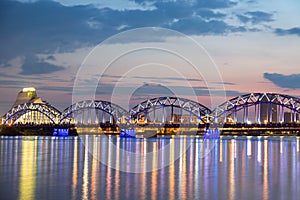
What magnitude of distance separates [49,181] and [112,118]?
128395 millimetres

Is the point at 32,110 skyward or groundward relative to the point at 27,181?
skyward

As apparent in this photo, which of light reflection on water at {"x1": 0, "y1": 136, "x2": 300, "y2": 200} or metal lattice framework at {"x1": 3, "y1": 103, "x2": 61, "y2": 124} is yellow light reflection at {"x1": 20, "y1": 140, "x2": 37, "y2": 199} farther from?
metal lattice framework at {"x1": 3, "y1": 103, "x2": 61, "y2": 124}

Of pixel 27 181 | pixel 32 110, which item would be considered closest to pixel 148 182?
pixel 27 181

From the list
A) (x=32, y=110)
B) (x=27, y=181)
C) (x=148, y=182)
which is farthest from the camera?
(x=32, y=110)

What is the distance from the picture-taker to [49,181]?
24000 millimetres

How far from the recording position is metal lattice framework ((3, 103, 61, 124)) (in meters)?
158

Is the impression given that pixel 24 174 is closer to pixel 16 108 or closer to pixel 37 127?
pixel 37 127

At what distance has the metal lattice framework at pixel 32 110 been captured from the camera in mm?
158250

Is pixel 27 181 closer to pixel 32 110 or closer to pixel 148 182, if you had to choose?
pixel 148 182

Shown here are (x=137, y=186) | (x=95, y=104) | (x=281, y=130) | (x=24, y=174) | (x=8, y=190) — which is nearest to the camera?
(x=8, y=190)

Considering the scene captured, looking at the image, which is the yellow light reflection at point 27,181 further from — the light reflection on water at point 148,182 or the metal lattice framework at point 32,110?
the metal lattice framework at point 32,110

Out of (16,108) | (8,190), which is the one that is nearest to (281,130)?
(16,108)

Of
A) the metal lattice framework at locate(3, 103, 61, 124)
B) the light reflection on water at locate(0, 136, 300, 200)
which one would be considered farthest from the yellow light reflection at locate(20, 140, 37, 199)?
the metal lattice framework at locate(3, 103, 61, 124)

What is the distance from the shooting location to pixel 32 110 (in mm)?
160625
